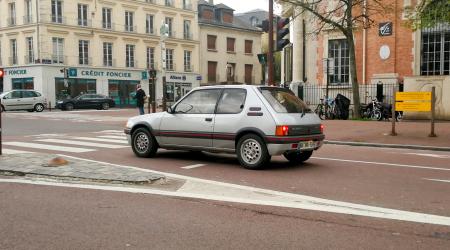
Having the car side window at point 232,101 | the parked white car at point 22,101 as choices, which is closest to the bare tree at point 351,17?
the car side window at point 232,101

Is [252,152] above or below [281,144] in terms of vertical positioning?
below

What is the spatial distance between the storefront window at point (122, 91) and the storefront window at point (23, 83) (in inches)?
315

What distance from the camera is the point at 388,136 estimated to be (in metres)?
15.8

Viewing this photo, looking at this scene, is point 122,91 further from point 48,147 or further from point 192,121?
point 192,121

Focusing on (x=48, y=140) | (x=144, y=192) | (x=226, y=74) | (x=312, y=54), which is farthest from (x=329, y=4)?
(x=226, y=74)

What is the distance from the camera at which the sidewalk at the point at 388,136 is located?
1416 cm

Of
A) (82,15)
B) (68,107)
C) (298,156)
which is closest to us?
(298,156)

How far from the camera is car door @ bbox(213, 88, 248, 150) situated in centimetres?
964

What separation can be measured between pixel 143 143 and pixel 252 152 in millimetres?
2817

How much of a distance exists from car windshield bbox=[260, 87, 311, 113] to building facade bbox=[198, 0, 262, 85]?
173 feet

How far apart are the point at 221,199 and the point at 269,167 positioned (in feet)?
10.1

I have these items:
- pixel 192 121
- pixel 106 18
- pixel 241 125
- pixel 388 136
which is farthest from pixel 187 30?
pixel 241 125

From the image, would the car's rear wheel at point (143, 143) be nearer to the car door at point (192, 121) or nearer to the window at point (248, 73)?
the car door at point (192, 121)

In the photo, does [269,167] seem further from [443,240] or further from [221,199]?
[443,240]
